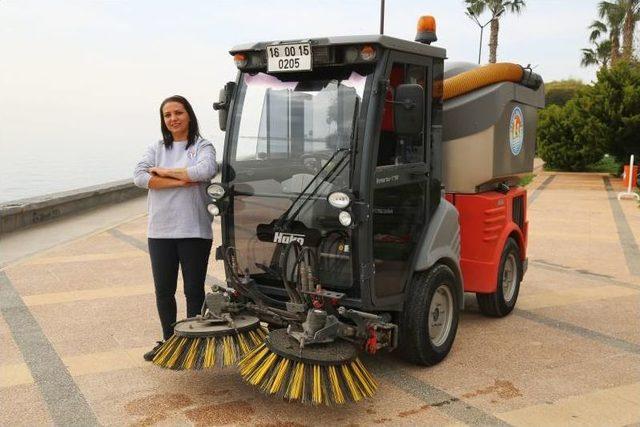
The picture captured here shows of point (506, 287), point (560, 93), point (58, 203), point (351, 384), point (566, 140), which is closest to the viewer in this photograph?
point (351, 384)

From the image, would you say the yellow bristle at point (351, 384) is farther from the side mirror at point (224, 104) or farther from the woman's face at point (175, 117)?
the woman's face at point (175, 117)

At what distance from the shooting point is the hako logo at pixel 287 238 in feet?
13.1

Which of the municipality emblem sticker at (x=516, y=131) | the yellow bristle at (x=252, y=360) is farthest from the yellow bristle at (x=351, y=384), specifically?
the municipality emblem sticker at (x=516, y=131)

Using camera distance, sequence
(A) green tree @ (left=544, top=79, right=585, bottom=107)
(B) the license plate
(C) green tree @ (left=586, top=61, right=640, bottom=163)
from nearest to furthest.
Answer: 1. (B) the license plate
2. (C) green tree @ (left=586, top=61, right=640, bottom=163)
3. (A) green tree @ (left=544, top=79, right=585, bottom=107)

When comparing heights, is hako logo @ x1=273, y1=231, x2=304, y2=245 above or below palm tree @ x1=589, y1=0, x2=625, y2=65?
below

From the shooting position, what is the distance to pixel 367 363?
4562mm

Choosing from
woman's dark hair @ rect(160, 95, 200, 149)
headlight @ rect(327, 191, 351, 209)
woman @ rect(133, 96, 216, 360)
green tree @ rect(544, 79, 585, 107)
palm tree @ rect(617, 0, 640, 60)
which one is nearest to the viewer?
headlight @ rect(327, 191, 351, 209)

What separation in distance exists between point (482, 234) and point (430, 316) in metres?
1.07

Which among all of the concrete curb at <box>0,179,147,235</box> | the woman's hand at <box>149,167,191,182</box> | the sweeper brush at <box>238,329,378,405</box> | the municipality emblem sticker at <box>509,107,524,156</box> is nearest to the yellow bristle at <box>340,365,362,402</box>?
the sweeper brush at <box>238,329,378,405</box>

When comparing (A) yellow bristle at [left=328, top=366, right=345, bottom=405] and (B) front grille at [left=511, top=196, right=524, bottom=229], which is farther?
(B) front grille at [left=511, top=196, right=524, bottom=229]

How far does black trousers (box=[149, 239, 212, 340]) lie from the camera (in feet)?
14.5

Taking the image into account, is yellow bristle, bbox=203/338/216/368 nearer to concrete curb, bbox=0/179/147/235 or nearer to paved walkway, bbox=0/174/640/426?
paved walkway, bbox=0/174/640/426

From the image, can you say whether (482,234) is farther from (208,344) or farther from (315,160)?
(208,344)

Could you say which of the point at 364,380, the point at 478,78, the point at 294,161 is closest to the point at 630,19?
the point at 478,78
